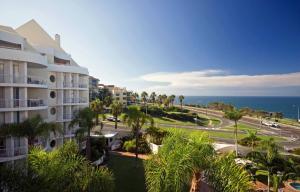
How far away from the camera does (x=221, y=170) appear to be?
31.6 ft

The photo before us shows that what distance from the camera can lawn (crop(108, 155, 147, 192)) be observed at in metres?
24.0

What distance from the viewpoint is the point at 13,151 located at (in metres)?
22.7

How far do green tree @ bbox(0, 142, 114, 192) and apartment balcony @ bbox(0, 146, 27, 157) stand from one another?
10814 mm

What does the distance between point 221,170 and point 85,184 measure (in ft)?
22.7

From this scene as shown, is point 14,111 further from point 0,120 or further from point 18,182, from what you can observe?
point 18,182

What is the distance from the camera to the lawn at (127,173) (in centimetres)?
A: 2400

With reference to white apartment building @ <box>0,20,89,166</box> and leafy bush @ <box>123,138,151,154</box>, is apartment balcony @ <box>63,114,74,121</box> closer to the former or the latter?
white apartment building @ <box>0,20,89,166</box>

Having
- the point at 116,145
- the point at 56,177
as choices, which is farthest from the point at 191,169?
the point at 116,145

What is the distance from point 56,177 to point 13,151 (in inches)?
536

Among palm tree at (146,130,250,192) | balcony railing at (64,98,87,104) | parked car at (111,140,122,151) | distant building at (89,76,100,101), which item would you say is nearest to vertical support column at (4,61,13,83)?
balcony railing at (64,98,87,104)

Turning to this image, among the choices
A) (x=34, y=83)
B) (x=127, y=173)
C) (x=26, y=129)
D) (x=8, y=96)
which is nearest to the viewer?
(x=26, y=129)

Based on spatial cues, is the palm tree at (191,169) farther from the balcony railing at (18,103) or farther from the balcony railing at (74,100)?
the balcony railing at (74,100)

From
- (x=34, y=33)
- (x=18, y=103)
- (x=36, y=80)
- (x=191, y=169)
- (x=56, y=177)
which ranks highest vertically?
(x=34, y=33)

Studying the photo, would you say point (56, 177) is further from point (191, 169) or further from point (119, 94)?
point (119, 94)
